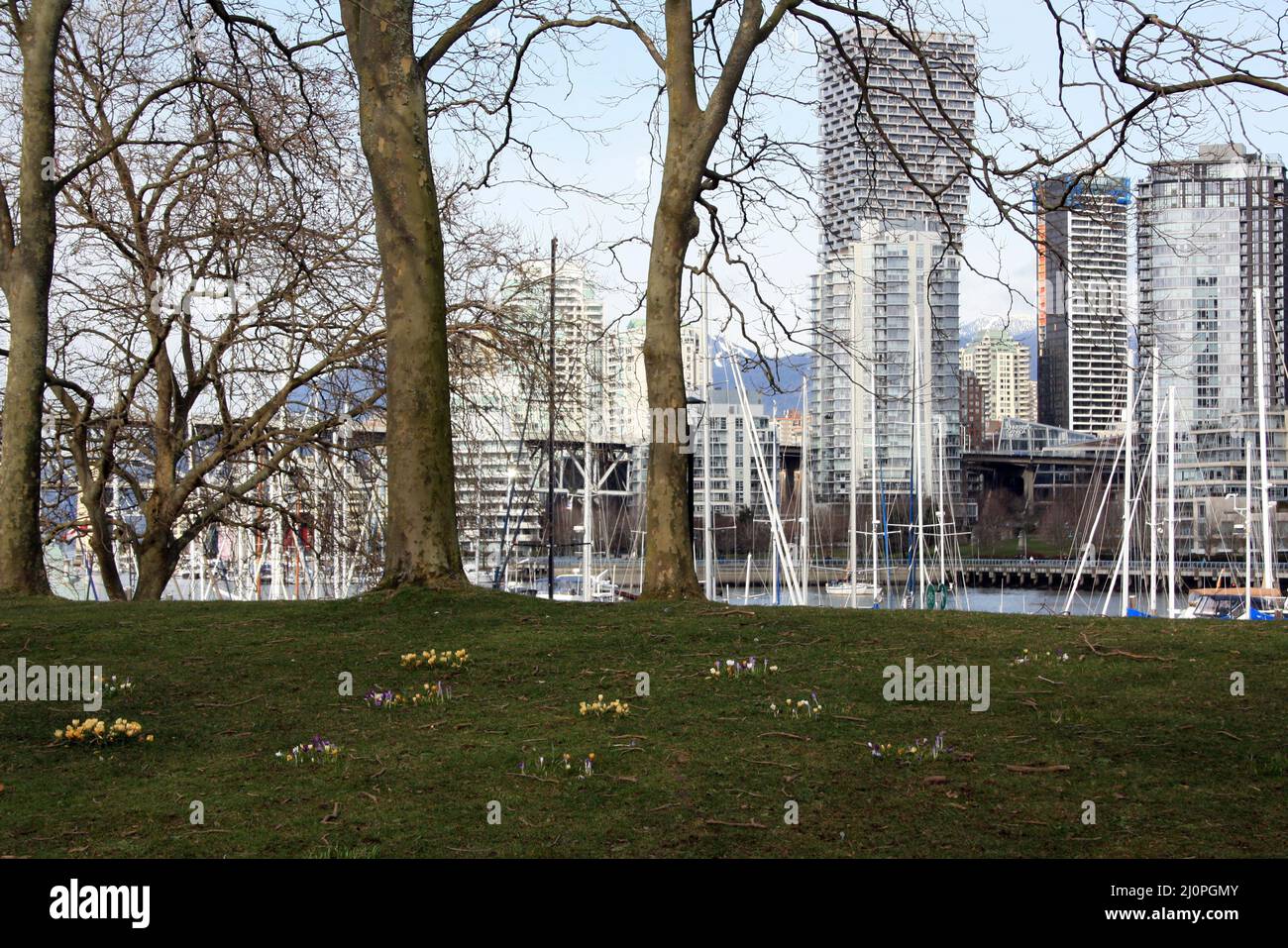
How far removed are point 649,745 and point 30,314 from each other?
10.2 m

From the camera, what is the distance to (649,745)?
646 cm

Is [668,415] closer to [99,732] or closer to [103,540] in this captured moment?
[99,732]

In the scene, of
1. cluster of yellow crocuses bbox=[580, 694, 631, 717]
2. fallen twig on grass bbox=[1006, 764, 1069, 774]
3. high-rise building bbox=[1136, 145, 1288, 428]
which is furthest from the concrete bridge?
fallen twig on grass bbox=[1006, 764, 1069, 774]

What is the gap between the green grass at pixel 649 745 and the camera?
5246 mm

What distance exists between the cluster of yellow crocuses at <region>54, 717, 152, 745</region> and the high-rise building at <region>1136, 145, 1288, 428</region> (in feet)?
32.7

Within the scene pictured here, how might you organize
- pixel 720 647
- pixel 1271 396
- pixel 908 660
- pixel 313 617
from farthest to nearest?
pixel 1271 396, pixel 313 617, pixel 720 647, pixel 908 660

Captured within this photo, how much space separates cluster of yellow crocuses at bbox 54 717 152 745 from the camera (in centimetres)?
649

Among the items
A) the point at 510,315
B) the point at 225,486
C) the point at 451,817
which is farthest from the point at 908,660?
the point at 225,486

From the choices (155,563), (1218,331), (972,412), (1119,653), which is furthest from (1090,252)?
(972,412)

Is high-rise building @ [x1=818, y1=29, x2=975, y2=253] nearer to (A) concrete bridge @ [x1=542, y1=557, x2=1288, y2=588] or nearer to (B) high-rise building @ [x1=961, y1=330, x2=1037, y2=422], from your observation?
(A) concrete bridge @ [x1=542, y1=557, x2=1288, y2=588]

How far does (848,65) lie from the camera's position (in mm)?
14711

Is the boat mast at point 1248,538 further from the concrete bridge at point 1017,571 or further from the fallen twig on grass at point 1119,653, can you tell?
the fallen twig on grass at point 1119,653

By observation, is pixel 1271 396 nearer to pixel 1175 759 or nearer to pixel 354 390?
pixel 354 390
